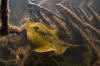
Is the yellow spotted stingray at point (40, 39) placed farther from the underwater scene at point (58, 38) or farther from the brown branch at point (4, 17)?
the brown branch at point (4, 17)

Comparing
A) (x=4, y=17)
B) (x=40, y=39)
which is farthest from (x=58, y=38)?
(x=4, y=17)

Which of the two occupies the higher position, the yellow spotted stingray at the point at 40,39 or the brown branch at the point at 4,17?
the brown branch at the point at 4,17

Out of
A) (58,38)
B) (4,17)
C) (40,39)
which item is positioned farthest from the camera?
(58,38)

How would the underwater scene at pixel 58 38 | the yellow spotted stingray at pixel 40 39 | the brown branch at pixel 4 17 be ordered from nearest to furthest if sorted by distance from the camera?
the brown branch at pixel 4 17 → the yellow spotted stingray at pixel 40 39 → the underwater scene at pixel 58 38

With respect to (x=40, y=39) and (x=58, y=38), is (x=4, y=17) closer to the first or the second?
(x=40, y=39)

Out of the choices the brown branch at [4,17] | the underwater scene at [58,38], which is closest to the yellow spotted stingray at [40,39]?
the underwater scene at [58,38]

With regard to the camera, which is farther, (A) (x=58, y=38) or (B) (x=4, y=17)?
(A) (x=58, y=38)

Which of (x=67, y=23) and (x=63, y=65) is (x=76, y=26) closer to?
(x=67, y=23)

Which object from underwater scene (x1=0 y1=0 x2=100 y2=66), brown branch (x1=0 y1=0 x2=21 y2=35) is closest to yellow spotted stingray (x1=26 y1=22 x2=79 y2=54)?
underwater scene (x1=0 y1=0 x2=100 y2=66)

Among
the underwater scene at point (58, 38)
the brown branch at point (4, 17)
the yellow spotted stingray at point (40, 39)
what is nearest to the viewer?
the brown branch at point (4, 17)

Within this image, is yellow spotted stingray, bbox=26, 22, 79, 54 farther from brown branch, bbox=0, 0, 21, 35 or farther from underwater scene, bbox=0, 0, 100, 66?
brown branch, bbox=0, 0, 21, 35

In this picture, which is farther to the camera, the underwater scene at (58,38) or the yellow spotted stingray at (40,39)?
the underwater scene at (58,38)

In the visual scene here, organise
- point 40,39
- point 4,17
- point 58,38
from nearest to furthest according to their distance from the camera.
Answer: point 4,17 < point 40,39 < point 58,38
